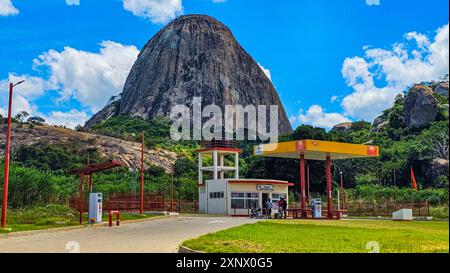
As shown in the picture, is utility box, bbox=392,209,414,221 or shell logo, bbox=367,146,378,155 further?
shell logo, bbox=367,146,378,155

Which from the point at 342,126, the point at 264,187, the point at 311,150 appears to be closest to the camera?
the point at 311,150

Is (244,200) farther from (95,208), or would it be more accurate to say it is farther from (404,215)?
(95,208)

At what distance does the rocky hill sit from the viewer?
79.5 meters

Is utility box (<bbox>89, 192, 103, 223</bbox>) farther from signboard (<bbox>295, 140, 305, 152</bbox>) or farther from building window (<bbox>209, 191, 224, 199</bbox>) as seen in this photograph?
building window (<bbox>209, 191, 224, 199</bbox>)

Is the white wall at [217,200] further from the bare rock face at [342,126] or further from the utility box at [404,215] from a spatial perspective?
the bare rock face at [342,126]

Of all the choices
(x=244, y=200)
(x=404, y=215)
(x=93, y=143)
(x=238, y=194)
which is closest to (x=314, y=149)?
(x=404, y=215)

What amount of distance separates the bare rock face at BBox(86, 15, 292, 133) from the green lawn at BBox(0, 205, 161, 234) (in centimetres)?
9303

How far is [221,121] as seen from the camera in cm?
12494

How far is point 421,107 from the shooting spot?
7875 cm

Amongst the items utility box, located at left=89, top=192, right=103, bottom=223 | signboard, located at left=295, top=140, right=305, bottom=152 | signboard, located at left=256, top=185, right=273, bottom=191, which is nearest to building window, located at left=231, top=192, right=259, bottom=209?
signboard, located at left=256, top=185, right=273, bottom=191

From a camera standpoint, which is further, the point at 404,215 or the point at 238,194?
the point at 238,194

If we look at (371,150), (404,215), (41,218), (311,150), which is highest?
(371,150)

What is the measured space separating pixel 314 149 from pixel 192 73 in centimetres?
9561
